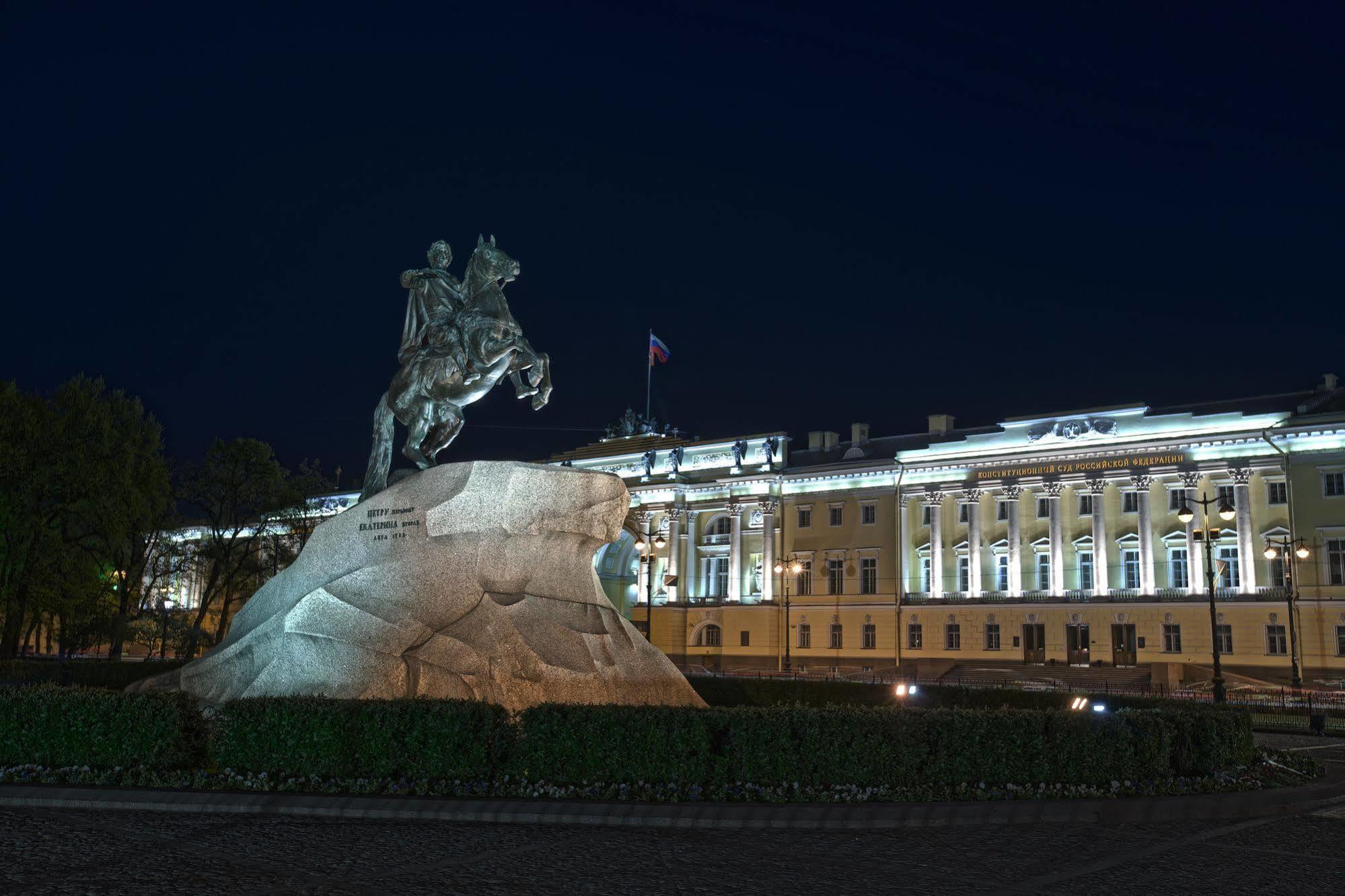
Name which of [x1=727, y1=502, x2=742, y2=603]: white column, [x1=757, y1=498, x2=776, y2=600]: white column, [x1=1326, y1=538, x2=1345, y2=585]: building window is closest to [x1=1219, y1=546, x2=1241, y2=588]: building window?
[x1=1326, y1=538, x2=1345, y2=585]: building window

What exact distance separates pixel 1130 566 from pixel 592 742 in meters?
56.2

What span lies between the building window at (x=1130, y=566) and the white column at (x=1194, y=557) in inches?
106

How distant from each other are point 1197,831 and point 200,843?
9081 mm

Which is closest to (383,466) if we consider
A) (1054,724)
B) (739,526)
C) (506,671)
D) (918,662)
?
(506,671)

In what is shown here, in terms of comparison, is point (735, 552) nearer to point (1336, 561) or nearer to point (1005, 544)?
point (1005, 544)

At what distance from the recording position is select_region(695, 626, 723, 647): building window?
74.8 metres

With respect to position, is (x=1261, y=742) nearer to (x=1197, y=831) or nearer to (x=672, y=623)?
(x=1197, y=831)

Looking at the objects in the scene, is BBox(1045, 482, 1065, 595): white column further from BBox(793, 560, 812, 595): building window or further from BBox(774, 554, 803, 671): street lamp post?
BBox(793, 560, 812, 595): building window

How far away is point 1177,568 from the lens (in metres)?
60.8

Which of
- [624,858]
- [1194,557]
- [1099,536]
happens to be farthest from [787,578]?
[624,858]

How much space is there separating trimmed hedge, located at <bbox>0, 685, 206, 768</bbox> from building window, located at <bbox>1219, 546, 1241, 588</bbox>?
2173 inches

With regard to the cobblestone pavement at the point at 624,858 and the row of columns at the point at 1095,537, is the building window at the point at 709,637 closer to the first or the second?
the row of columns at the point at 1095,537

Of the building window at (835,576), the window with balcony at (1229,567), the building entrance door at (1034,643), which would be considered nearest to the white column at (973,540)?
the building entrance door at (1034,643)

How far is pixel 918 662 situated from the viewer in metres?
65.0
